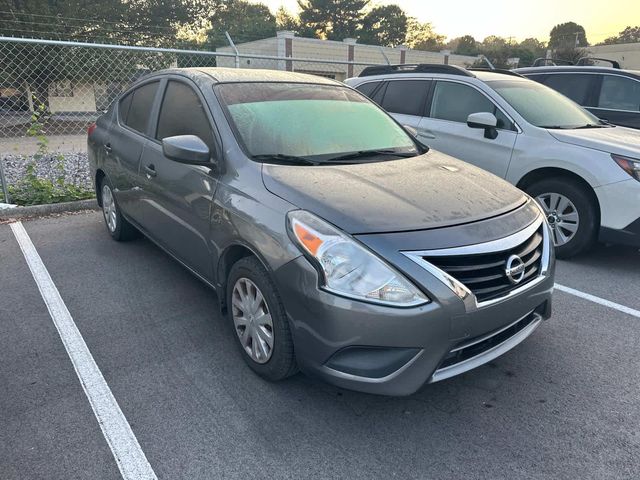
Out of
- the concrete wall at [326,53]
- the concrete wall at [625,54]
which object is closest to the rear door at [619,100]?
the concrete wall at [326,53]

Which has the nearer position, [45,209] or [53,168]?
[45,209]

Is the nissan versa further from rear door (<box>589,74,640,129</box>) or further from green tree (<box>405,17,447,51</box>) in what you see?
green tree (<box>405,17,447,51</box>)

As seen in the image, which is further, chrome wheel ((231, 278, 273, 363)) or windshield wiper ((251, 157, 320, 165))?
windshield wiper ((251, 157, 320, 165))

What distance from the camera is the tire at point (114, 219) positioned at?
486 centimetres

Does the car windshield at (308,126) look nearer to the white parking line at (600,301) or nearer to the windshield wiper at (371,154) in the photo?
the windshield wiper at (371,154)

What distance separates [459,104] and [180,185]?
12.4ft

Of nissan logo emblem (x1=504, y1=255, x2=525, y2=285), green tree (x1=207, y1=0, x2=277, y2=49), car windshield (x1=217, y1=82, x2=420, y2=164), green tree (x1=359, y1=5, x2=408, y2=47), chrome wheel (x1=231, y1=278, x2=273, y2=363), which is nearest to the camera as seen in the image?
nissan logo emblem (x1=504, y1=255, x2=525, y2=285)

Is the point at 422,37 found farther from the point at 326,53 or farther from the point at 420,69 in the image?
the point at 420,69

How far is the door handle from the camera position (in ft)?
12.4

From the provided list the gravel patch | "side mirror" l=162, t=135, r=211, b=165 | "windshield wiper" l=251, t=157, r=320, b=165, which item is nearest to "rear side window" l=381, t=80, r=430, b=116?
"windshield wiper" l=251, t=157, r=320, b=165

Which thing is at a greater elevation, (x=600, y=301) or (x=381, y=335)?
(x=381, y=335)

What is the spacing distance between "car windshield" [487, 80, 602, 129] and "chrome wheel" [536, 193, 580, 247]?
831 millimetres

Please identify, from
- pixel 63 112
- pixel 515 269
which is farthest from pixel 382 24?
pixel 515 269

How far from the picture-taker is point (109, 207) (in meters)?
5.09
